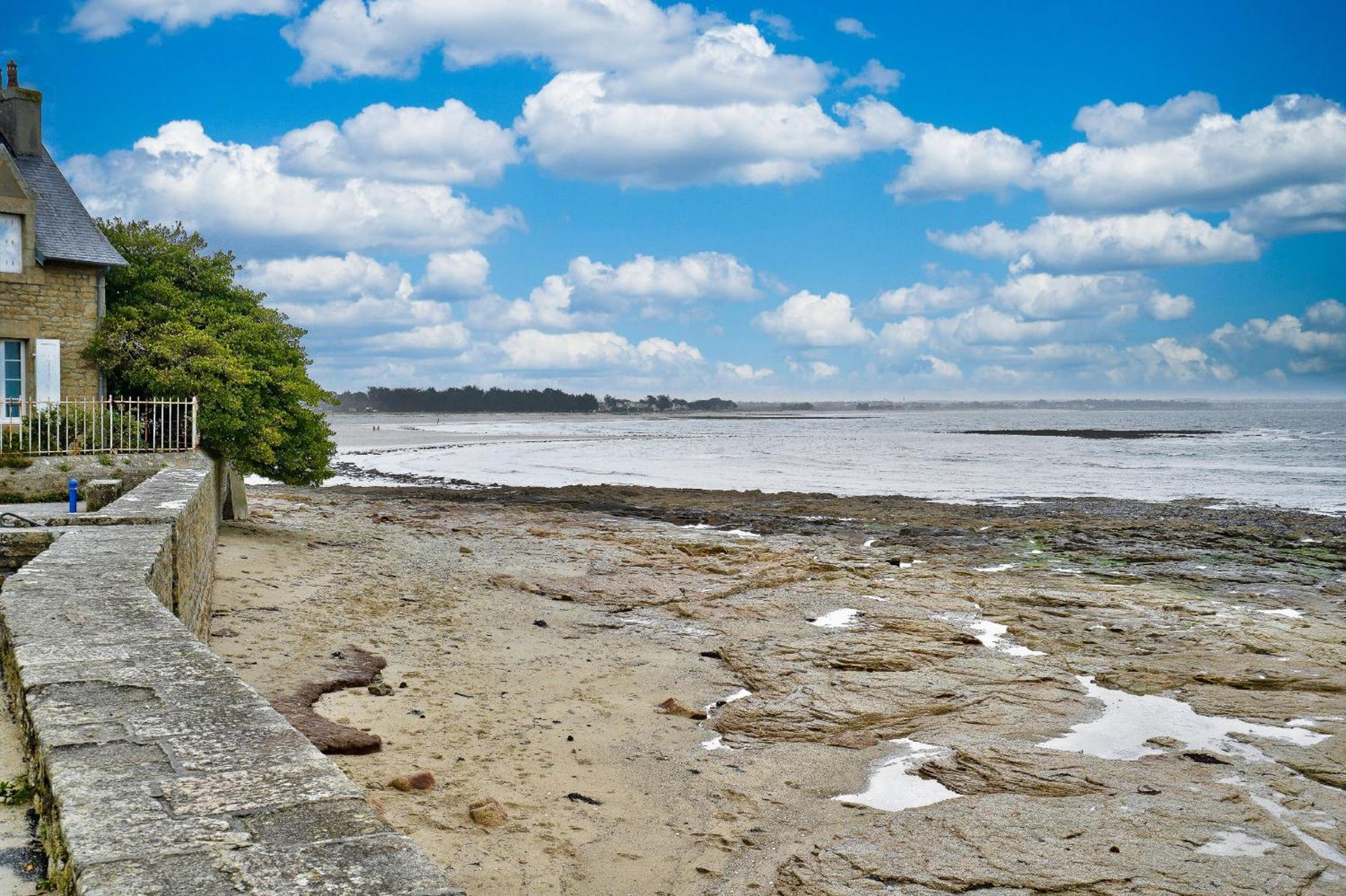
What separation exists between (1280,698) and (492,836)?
7.49 m

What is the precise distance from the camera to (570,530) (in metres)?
21.0

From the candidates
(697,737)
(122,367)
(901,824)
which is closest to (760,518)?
(122,367)

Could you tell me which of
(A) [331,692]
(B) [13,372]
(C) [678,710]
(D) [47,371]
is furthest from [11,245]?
(C) [678,710]

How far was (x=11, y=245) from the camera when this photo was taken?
19281mm

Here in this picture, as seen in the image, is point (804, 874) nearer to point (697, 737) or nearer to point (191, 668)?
point (697, 737)

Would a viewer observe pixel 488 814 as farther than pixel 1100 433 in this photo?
No

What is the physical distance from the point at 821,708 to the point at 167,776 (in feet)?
20.8

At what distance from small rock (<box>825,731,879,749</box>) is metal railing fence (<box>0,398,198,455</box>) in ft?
42.5

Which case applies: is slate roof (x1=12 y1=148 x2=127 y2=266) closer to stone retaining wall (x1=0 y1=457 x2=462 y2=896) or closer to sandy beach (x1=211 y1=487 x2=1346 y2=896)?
sandy beach (x1=211 y1=487 x2=1346 y2=896)

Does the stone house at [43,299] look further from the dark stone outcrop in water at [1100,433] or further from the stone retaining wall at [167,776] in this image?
the dark stone outcrop in water at [1100,433]

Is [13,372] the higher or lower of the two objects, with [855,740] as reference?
higher

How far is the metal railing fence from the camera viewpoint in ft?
54.2

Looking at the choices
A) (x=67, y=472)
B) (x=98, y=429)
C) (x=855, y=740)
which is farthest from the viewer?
(x=98, y=429)

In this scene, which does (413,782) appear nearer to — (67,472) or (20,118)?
(67,472)
